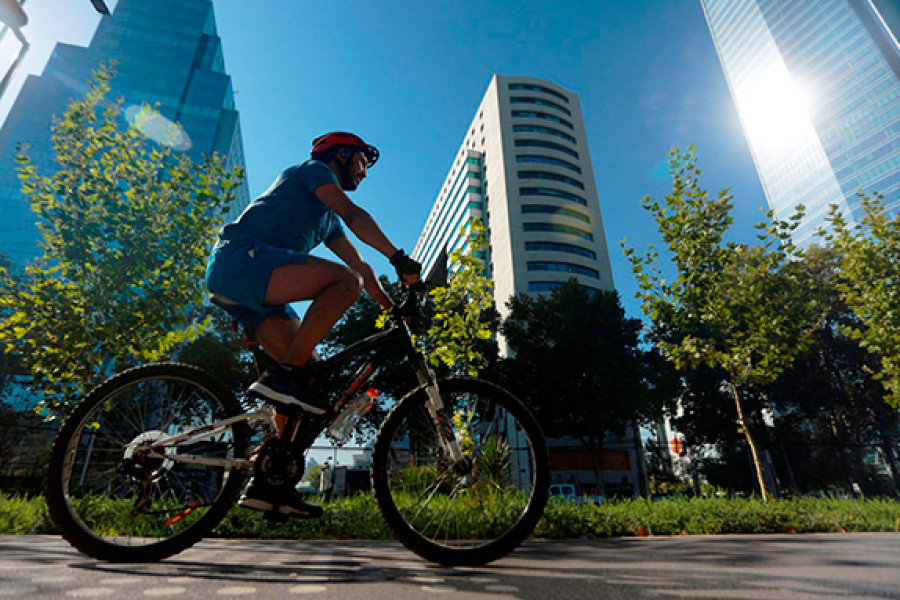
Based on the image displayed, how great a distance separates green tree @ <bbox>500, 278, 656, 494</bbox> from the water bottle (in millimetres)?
25241

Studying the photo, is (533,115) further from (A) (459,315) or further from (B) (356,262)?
(B) (356,262)

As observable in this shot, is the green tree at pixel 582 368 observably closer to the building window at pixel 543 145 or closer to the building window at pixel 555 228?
the building window at pixel 555 228

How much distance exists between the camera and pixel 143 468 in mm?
2074

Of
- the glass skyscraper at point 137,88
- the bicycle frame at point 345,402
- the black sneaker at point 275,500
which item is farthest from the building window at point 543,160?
the black sneaker at point 275,500

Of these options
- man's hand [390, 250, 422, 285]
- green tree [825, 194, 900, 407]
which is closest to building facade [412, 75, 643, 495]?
green tree [825, 194, 900, 407]

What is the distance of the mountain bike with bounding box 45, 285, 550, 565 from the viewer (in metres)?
1.96

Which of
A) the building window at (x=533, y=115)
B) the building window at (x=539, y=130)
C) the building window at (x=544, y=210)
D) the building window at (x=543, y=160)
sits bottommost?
the building window at (x=544, y=210)

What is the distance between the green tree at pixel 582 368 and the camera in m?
26.0

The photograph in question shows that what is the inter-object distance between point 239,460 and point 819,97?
14666cm

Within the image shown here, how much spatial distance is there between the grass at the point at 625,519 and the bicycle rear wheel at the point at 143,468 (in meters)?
3.06

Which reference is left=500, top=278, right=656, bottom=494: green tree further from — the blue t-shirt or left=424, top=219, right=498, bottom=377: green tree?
the blue t-shirt

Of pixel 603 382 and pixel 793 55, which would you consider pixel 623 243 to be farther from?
pixel 793 55

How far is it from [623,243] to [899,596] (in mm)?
8789

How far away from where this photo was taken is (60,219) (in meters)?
7.54
